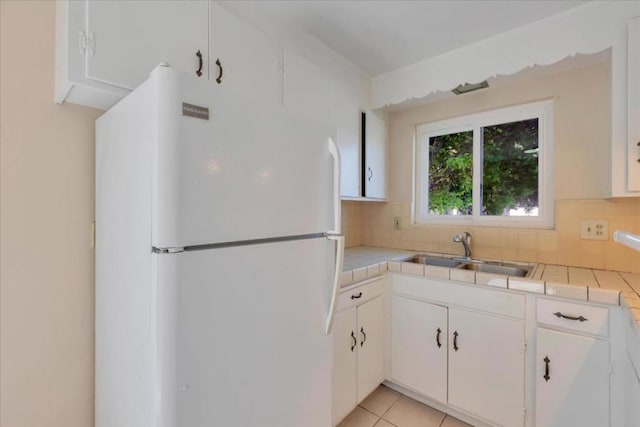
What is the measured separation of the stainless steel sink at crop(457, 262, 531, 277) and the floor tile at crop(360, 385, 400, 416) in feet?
3.30

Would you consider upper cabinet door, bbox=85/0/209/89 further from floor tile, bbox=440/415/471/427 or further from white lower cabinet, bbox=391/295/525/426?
floor tile, bbox=440/415/471/427

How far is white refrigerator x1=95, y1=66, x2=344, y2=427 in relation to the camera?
2.31 ft

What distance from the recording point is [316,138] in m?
1.08

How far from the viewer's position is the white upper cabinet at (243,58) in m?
1.27

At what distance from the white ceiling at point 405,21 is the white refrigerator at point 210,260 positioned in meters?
0.91

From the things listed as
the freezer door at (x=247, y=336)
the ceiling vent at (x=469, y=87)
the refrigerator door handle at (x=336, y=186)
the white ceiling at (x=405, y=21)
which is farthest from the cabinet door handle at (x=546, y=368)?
the white ceiling at (x=405, y=21)

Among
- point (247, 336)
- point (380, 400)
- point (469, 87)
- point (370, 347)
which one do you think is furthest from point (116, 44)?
point (380, 400)

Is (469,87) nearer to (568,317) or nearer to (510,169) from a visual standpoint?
(510,169)

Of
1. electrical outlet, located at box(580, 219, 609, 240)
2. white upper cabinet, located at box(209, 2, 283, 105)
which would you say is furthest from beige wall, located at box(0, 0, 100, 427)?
electrical outlet, located at box(580, 219, 609, 240)

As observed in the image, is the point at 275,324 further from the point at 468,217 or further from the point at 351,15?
the point at 468,217

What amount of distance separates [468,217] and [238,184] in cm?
201

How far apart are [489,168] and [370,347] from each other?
1568 mm

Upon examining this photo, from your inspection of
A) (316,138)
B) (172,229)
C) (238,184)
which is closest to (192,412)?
(172,229)

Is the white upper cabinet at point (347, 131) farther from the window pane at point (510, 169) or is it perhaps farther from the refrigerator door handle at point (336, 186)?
the window pane at point (510, 169)
